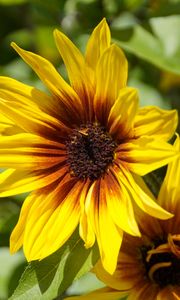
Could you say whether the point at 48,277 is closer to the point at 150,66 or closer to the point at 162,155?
the point at 162,155

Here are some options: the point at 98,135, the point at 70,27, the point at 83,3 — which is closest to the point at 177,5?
the point at 83,3

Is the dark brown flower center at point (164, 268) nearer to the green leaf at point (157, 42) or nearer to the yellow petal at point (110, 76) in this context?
the yellow petal at point (110, 76)

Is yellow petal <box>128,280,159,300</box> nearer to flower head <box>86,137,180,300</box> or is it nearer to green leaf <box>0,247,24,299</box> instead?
flower head <box>86,137,180,300</box>

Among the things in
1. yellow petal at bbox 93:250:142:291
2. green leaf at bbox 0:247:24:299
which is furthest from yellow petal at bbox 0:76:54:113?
green leaf at bbox 0:247:24:299

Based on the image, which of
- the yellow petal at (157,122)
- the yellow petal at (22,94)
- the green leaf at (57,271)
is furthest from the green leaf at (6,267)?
the yellow petal at (157,122)

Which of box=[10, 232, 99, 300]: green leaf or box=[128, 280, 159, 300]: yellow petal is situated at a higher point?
box=[10, 232, 99, 300]: green leaf

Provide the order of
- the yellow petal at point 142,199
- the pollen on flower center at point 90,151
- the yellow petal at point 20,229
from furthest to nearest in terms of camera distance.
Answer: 1. the pollen on flower center at point 90,151
2. the yellow petal at point 20,229
3. the yellow petal at point 142,199

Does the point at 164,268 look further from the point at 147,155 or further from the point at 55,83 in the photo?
the point at 55,83
